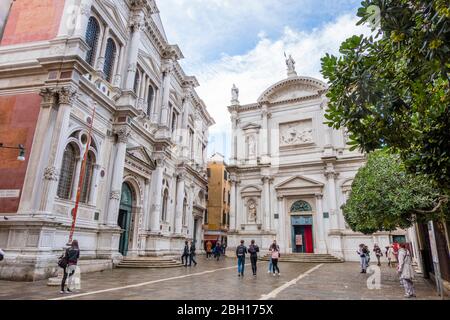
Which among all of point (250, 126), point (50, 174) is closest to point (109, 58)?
point (50, 174)

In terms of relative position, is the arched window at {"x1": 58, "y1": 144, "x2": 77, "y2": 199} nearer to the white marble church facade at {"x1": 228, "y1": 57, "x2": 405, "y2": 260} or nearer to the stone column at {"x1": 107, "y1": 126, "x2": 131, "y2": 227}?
the stone column at {"x1": 107, "y1": 126, "x2": 131, "y2": 227}

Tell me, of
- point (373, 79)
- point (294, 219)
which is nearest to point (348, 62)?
point (373, 79)

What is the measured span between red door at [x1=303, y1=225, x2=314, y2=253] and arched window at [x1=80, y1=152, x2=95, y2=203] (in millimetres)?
19120

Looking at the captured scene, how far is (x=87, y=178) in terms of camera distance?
14.6 metres

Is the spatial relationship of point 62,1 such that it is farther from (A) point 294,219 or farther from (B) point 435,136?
(A) point 294,219

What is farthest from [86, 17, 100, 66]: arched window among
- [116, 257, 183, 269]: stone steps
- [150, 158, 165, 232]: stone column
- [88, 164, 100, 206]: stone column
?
[116, 257, 183, 269]: stone steps

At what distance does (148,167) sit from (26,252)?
10291 mm

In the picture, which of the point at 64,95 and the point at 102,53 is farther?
the point at 102,53

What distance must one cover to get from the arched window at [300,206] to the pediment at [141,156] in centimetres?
1383

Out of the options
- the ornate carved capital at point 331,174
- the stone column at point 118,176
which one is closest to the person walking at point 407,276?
the stone column at point 118,176

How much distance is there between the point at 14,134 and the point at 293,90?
24.8 meters

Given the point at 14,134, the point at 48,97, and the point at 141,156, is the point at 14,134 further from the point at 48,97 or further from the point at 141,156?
the point at 141,156

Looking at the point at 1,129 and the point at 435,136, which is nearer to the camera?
the point at 435,136

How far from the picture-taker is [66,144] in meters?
12.7
